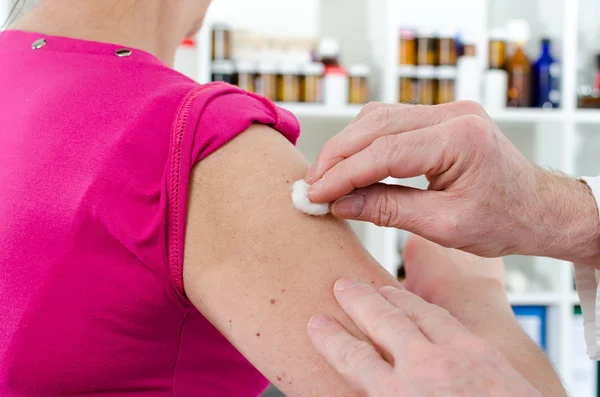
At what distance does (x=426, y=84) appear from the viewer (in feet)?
7.73

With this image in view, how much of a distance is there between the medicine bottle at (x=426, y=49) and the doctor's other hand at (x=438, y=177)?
5.37 ft

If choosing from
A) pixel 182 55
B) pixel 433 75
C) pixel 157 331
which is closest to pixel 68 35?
pixel 157 331

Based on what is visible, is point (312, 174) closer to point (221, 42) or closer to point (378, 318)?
point (378, 318)

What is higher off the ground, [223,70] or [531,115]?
[223,70]

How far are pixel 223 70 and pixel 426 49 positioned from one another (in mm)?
723

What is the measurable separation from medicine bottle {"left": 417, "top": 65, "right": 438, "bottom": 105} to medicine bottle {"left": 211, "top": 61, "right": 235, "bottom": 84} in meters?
0.66

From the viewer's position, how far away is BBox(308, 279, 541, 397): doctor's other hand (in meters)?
0.60

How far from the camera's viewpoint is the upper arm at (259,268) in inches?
25.3

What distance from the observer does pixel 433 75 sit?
7.73 feet

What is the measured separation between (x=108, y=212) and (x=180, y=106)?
13cm

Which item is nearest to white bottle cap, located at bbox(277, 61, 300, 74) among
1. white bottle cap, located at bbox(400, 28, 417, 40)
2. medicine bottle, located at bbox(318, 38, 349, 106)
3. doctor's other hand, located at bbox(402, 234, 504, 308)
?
medicine bottle, located at bbox(318, 38, 349, 106)

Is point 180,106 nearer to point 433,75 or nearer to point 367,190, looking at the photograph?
point 367,190

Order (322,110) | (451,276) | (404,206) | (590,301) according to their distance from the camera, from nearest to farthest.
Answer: (404,206)
(451,276)
(590,301)
(322,110)

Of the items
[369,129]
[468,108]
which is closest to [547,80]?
[468,108]
